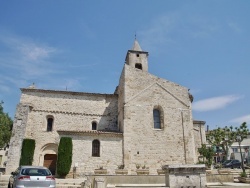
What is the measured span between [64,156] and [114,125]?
7721 millimetres

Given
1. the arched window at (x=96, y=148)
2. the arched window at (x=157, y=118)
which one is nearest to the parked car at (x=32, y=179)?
the arched window at (x=96, y=148)

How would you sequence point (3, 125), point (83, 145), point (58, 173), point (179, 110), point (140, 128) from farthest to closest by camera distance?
1. point (3, 125)
2. point (179, 110)
3. point (140, 128)
4. point (83, 145)
5. point (58, 173)

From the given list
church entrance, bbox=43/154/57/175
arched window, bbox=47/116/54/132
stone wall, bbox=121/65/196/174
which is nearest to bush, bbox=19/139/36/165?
church entrance, bbox=43/154/57/175

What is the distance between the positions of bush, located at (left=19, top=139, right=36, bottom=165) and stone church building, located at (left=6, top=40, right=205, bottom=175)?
77 cm

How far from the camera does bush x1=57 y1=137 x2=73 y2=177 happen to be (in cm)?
1988

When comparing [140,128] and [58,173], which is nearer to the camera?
[58,173]

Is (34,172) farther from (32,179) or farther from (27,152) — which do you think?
(27,152)

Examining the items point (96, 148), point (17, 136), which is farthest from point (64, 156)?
point (17, 136)

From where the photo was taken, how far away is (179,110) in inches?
987

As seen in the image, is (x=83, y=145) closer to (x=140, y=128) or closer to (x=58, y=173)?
(x=58, y=173)

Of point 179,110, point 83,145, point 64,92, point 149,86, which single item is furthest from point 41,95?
point 179,110

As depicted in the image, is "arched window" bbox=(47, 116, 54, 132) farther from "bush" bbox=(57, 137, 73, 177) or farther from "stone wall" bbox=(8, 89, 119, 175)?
"bush" bbox=(57, 137, 73, 177)

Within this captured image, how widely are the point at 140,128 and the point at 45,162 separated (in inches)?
410

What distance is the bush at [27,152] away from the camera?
21.1 m
